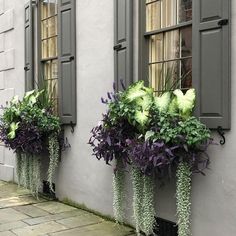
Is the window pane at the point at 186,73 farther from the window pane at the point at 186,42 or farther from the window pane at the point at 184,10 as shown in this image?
the window pane at the point at 184,10

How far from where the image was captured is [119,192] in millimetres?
4930

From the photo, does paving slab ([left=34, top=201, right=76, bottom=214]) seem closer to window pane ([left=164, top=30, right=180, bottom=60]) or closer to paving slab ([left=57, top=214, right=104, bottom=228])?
paving slab ([left=57, top=214, right=104, bottom=228])

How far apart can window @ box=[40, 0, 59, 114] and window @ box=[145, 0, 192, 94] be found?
7.19 ft

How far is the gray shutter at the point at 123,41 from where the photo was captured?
5023 mm

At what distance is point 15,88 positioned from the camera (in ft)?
26.5

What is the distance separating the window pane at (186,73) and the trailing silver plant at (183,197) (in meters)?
0.87

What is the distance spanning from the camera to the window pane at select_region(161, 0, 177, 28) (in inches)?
184

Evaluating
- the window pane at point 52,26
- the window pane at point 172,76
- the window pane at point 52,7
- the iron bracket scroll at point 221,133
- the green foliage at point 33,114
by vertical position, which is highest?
the window pane at point 52,7

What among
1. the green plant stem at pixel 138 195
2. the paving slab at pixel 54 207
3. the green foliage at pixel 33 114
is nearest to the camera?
the green plant stem at pixel 138 195

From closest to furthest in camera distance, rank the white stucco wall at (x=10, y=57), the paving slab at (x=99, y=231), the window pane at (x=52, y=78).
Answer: the paving slab at (x=99, y=231), the window pane at (x=52, y=78), the white stucco wall at (x=10, y=57)

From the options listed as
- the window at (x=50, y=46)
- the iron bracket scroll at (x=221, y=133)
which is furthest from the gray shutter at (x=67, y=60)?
the iron bracket scroll at (x=221, y=133)

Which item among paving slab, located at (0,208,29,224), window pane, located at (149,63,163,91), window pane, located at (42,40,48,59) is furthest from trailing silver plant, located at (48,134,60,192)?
window pane, located at (149,63,163,91)

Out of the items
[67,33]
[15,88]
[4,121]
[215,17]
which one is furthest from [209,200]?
[15,88]

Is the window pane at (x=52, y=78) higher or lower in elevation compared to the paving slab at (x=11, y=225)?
higher
